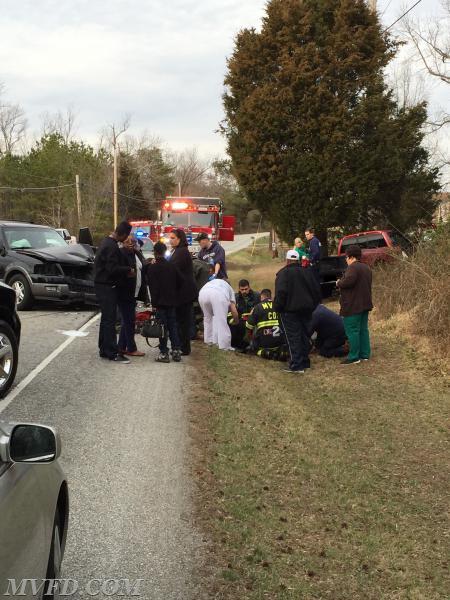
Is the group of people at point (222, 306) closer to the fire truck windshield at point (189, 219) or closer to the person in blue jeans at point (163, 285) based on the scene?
the person in blue jeans at point (163, 285)

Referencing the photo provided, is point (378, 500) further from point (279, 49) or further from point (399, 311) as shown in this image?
point (279, 49)

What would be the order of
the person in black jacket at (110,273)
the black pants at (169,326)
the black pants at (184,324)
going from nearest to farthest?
1. the person in black jacket at (110,273)
2. the black pants at (169,326)
3. the black pants at (184,324)

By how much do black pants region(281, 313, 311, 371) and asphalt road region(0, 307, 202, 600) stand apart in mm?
1579

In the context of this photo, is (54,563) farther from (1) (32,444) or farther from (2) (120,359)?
(2) (120,359)

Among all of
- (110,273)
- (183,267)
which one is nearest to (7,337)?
(110,273)

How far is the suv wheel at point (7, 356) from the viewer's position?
6641 millimetres

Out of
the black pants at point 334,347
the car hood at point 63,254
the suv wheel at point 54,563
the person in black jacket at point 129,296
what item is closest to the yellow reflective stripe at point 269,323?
the black pants at point 334,347

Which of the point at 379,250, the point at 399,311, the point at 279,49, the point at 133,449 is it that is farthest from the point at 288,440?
the point at 279,49

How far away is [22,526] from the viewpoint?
2.33 m

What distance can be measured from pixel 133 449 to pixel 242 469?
37.7 inches

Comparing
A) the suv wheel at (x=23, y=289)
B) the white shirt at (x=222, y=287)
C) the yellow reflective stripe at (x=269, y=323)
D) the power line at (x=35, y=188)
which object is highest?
the power line at (x=35, y=188)

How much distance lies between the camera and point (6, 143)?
6956cm

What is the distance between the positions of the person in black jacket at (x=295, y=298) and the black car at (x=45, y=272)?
498 cm

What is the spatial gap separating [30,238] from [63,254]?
49.3 inches
